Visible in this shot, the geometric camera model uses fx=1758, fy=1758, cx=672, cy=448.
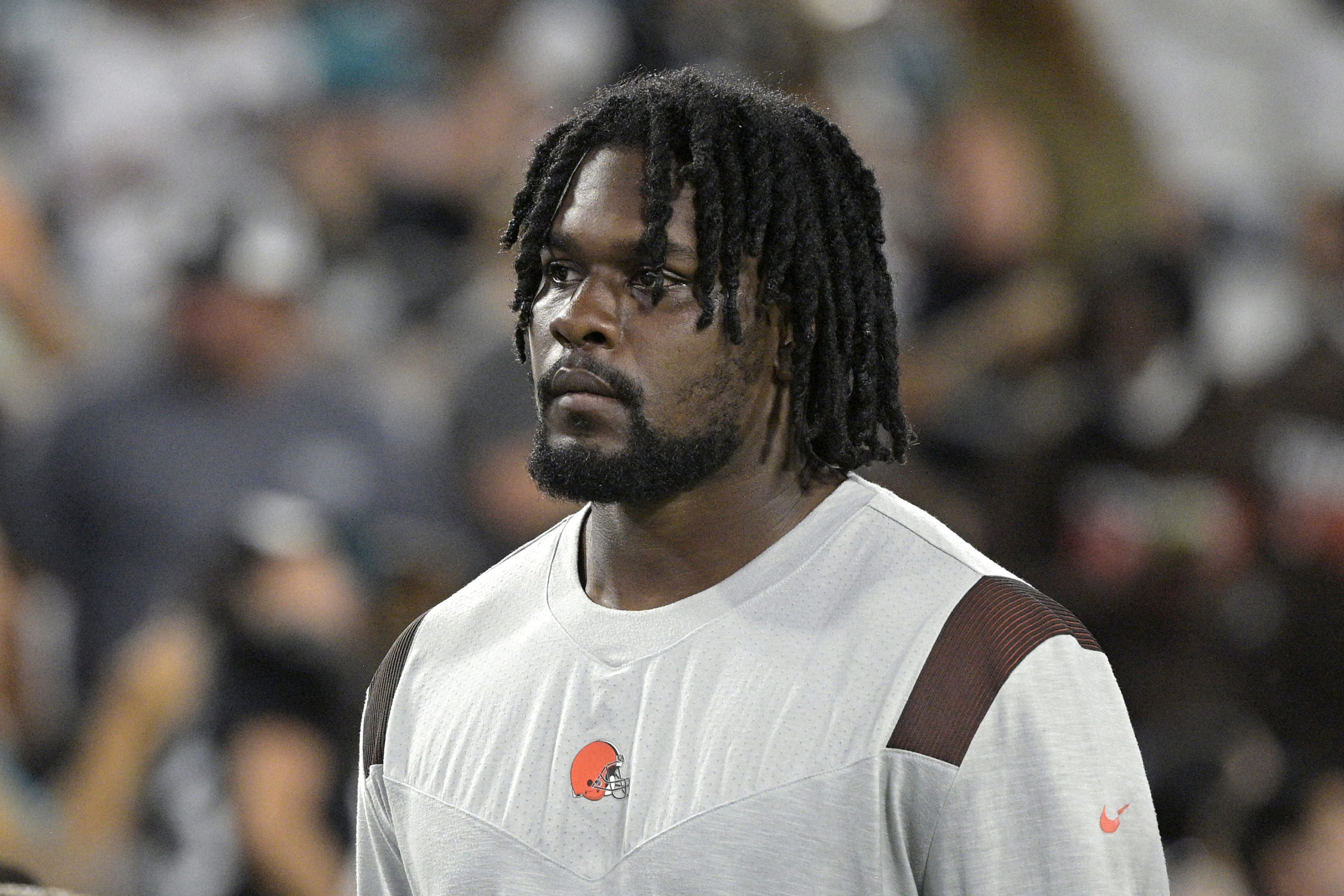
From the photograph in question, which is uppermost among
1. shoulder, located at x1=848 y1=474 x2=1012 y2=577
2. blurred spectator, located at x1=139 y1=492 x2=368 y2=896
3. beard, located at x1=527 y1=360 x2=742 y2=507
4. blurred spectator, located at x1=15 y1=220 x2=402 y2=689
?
beard, located at x1=527 y1=360 x2=742 y2=507

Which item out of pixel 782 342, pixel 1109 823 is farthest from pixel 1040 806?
pixel 782 342

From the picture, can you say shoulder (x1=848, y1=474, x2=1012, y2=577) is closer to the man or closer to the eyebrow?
the man

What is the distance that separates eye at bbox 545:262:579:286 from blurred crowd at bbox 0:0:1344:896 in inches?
85.4

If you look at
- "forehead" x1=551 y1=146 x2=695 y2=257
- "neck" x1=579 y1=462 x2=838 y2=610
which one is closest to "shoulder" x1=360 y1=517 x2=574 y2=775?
"neck" x1=579 y1=462 x2=838 y2=610

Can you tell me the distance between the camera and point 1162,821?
4.68 m

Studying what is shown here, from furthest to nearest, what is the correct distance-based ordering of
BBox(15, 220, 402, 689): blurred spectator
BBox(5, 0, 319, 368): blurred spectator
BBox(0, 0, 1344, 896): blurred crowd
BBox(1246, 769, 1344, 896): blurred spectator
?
BBox(5, 0, 319, 368): blurred spectator
BBox(15, 220, 402, 689): blurred spectator
BBox(0, 0, 1344, 896): blurred crowd
BBox(1246, 769, 1344, 896): blurred spectator

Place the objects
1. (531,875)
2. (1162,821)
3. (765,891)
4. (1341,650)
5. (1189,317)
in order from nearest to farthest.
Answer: (765,891) < (531,875) < (1162,821) < (1341,650) < (1189,317)

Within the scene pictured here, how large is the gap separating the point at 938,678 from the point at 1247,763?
11.0ft

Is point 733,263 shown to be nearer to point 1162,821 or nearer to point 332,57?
point 1162,821

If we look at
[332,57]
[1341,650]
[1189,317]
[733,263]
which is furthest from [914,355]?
[733,263]

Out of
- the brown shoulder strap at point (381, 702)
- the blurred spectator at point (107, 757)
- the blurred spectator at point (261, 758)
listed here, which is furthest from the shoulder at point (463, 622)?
the blurred spectator at point (107, 757)

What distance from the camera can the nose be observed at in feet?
6.10

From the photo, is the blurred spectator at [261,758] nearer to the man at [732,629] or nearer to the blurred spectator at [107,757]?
the blurred spectator at [107,757]

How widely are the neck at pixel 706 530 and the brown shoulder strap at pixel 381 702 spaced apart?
31cm
